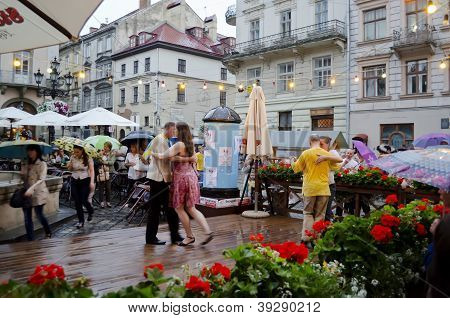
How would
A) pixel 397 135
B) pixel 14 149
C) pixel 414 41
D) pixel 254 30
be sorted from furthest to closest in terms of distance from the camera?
pixel 254 30 < pixel 397 135 < pixel 414 41 < pixel 14 149

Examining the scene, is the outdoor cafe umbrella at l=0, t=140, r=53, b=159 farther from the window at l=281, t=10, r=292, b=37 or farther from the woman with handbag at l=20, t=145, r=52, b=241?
the window at l=281, t=10, r=292, b=37

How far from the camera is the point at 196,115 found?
38344 mm

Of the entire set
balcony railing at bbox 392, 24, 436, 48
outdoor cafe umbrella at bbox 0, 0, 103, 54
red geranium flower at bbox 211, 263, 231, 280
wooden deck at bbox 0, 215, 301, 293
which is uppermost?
balcony railing at bbox 392, 24, 436, 48

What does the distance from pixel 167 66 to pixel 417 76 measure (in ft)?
72.8

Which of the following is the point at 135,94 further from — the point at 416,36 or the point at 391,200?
the point at 391,200

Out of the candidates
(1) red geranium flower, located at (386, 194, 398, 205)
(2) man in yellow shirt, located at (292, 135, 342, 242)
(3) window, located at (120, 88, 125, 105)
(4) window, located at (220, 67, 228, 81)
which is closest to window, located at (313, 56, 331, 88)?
(4) window, located at (220, 67, 228, 81)

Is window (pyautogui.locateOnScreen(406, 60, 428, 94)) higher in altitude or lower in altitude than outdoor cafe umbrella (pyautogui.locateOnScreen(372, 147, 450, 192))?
higher

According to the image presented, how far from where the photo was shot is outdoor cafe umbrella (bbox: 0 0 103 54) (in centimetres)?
342

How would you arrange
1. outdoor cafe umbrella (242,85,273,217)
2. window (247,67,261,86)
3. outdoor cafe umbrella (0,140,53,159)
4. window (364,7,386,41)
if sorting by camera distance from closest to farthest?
outdoor cafe umbrella (0,140,53,159), outdoor cafe umbrella (242,85,273,217), window (364,7,386,41), window (247,67,261,86)

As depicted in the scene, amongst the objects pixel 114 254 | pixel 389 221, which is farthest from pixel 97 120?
pixel 389 221

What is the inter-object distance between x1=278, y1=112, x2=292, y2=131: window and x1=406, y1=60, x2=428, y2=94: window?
745cm

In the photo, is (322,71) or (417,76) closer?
(417,76)

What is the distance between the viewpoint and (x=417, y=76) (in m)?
20.7
